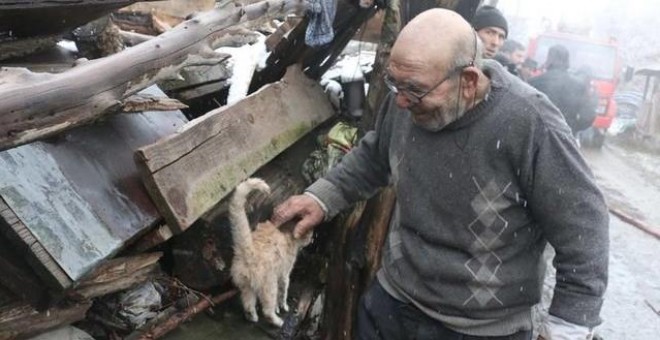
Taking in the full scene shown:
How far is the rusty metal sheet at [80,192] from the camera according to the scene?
2859 millimetres

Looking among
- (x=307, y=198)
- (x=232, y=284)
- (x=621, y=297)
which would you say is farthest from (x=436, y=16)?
(x=621, y=297)

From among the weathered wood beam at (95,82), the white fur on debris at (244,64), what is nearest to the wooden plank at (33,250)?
the weathered wood beam at (95,82)

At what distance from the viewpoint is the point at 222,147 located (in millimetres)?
4082

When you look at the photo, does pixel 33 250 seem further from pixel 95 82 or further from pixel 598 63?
pixel 598 63

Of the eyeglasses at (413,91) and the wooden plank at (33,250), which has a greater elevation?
the eyeglasses at (413,91)

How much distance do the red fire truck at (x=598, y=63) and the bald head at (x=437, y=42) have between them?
1449 cm

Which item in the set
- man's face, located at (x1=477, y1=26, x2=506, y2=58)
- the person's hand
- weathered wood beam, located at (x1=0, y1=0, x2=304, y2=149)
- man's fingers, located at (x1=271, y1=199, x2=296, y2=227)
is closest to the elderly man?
the person's hand

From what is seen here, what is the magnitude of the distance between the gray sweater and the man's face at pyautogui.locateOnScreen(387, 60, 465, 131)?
0.07 m

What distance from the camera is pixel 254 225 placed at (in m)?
4.23

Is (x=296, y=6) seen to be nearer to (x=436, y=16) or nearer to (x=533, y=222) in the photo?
(x=436, y=16)

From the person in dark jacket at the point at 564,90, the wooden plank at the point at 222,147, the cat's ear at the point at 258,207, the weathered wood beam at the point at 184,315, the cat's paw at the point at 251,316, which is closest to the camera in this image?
the wooden plank at the point at 222,147

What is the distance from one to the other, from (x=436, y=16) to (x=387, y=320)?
1.47 m

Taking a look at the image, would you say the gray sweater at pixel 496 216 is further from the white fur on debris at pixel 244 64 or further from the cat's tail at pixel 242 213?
the white fur on debris at pixel 244 64

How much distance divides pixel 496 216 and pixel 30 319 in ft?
8.24
